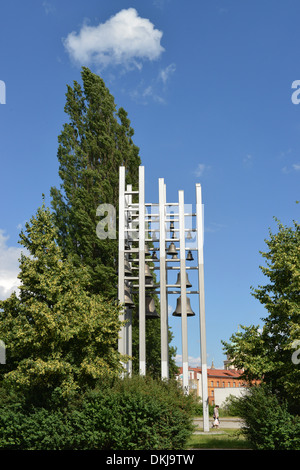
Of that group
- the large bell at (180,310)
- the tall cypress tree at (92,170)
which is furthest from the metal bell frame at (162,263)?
the tall cypress tree at (92,170)

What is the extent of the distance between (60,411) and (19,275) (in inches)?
182

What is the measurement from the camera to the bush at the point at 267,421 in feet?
45.8

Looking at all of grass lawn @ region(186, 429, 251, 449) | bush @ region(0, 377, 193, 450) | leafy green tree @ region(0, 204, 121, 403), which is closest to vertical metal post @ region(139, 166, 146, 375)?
grass lawn @ region(186, 429, 251, 449)

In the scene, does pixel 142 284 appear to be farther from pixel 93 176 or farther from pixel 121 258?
pixel 93 176

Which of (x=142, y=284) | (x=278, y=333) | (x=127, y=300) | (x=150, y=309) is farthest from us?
(x=150, y=309)

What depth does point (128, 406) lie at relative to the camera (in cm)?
1474

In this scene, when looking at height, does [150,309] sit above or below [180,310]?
above

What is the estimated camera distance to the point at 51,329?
15031mm

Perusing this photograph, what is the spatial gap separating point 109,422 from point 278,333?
6.71 meters

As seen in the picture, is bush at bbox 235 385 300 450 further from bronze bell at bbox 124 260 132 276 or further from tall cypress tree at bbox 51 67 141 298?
tall cypress tree at bbox 51 67 141 298

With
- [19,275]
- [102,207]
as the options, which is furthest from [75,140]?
[19,275]

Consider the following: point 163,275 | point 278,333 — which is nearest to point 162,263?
point 163,275

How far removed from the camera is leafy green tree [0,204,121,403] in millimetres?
15180

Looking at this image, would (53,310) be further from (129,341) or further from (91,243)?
(91,243)
